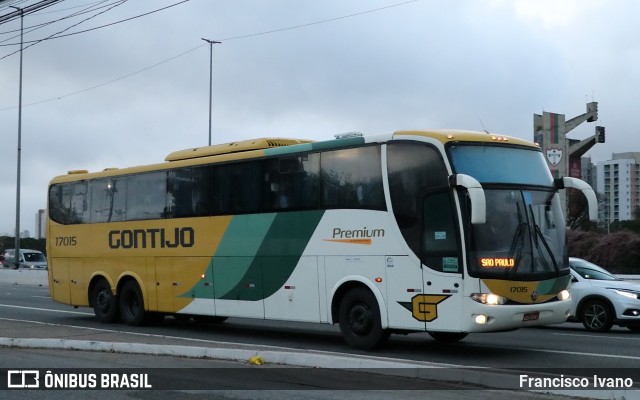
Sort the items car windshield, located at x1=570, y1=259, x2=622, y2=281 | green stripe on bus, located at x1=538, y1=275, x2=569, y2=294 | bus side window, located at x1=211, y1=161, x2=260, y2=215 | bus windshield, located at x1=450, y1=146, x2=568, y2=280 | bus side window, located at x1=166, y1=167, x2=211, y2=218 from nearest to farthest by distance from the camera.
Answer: bus windshield, located at x1=450, y1=146, x2=568, y2=280, green stripe on bus, located at x1=538, y1=275, x2=569, y2=294, bus side window, located at x1=211, y1=161, x2=260, y2=215, bus side window, located at x1=166, y1=167, x2=211, y2=218, car windshield, located at x1=570, y1=259, x2=622, y2=281

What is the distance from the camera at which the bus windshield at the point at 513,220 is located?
12.8 meters

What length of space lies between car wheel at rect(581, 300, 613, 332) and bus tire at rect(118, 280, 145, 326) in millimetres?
9752

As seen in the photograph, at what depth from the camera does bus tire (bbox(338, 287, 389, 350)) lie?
13.9 metres

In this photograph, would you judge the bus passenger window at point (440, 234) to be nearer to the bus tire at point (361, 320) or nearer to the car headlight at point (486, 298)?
the car headlight at point (486, 298)

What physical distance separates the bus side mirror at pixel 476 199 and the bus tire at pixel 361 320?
2748mm

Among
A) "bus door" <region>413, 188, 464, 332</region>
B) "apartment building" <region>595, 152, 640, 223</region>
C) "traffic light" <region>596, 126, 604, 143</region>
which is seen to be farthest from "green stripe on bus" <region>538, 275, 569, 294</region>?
"apartment building" <region>595, 152, 640, 223</region>

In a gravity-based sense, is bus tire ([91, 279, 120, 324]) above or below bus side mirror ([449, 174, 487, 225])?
below

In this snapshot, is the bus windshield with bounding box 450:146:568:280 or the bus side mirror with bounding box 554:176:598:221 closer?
the bus windshield with bounding box 450:146:568:280

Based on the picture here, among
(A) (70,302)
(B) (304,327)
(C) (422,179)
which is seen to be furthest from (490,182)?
(A) (70,302)

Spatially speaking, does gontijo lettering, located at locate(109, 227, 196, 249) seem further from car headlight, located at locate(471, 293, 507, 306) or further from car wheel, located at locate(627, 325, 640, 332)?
car wheel, located at locate(627, 325, 640, 332)

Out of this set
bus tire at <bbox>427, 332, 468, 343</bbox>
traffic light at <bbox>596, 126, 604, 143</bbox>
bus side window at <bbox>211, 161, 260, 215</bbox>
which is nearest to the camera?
bus tire at <bbox>427, 332, 468, 343</bbox>

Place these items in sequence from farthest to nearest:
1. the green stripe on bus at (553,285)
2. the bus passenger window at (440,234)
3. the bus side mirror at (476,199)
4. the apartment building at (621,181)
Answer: the apartment building at (621,181) → the green stripe on bus at (553,285) → the bus passenger window at (440,234) → the bus side mirror at (476,199)

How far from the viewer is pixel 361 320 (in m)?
14.2

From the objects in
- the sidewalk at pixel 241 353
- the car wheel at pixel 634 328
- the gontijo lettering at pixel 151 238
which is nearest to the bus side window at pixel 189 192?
the gontijo lettering at pixel 151 238
